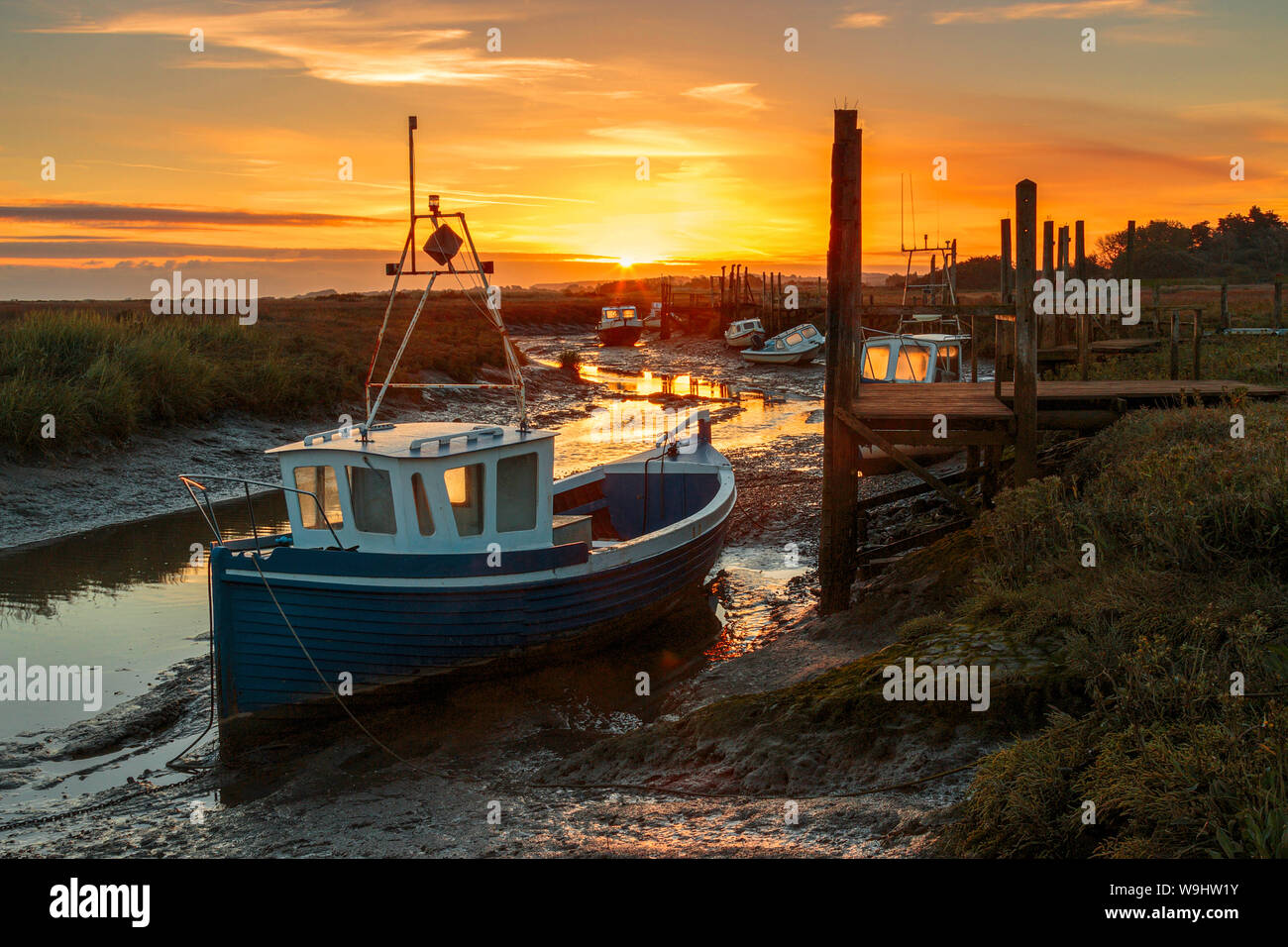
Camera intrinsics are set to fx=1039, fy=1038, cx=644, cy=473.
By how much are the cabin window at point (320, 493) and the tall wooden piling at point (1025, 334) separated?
23.2ft

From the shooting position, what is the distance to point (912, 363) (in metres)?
21.4

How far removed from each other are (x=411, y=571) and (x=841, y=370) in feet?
17.4

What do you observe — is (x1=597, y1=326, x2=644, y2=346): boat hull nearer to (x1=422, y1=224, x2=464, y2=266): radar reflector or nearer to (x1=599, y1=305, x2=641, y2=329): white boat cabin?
(x1=599, y1=305, x2=641, y2=329): white boat cabin

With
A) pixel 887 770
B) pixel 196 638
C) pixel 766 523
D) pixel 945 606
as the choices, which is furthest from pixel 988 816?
pixel 766 523

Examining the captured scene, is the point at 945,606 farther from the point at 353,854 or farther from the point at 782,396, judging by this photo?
the point at 782,396

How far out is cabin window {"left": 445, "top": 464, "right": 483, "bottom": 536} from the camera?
10.0 metres

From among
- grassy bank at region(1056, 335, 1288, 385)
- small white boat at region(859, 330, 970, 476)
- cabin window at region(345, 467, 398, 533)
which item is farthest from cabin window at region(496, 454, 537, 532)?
small white boat at region(859, 330, 970, 476)

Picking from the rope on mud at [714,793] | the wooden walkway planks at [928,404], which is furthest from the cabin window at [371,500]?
the wooden walkway planks at [928,404]

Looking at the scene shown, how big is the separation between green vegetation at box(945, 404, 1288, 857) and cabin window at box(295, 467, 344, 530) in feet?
19.2

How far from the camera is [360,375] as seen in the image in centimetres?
2761

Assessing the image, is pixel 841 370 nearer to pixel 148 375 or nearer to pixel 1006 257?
pixel 1006 257

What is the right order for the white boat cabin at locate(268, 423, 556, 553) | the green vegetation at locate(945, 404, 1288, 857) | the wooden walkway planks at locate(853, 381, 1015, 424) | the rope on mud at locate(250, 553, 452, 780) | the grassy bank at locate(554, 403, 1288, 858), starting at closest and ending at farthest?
the green vegetation at locate(945, 404, 1288, 857)
the grassy bank at locate(554, 403, 1288, 858)
the rope on mud at locate(250, 553, 452, 780)
the white boat cabin at locate(268, 423, 556, 553)
the wooden walkway planks at locate(853, 381, 1015, 424)

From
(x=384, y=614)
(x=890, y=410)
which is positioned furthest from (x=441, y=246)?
(x=890, y=410)

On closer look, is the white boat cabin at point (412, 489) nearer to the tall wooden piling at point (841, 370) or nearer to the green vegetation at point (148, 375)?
the tall wooden piling at point (841, 370)
